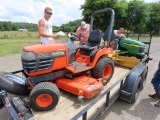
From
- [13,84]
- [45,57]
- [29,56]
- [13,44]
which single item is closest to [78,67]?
[45,57]

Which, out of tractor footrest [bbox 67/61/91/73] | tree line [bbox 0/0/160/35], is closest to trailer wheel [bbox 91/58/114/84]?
tractor footrest [bbox 67/61/91/73]

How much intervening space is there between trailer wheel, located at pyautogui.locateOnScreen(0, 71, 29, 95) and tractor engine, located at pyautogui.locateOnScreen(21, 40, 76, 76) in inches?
12.0

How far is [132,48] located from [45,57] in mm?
3155

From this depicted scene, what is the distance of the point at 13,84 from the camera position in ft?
8.13

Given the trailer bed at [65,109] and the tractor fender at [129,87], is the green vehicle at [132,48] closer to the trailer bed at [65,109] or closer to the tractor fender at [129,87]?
the tractor fender at [129,87]

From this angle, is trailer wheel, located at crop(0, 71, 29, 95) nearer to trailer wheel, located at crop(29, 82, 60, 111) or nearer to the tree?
trailer wheel, located at crop(29, 82, 60, 111)

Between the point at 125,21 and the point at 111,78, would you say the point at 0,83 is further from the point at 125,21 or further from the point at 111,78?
the point at 125,21

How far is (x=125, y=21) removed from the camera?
2306cm

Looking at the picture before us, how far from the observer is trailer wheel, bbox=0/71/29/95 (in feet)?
7.89

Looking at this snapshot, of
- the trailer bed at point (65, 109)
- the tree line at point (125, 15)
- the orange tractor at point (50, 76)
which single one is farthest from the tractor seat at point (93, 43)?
the tree line at point (125, 15)

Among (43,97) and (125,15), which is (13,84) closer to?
(43,97)

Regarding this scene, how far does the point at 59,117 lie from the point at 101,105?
705mm

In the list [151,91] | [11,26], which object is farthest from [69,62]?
[11,26]

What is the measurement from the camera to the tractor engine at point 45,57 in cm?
228
